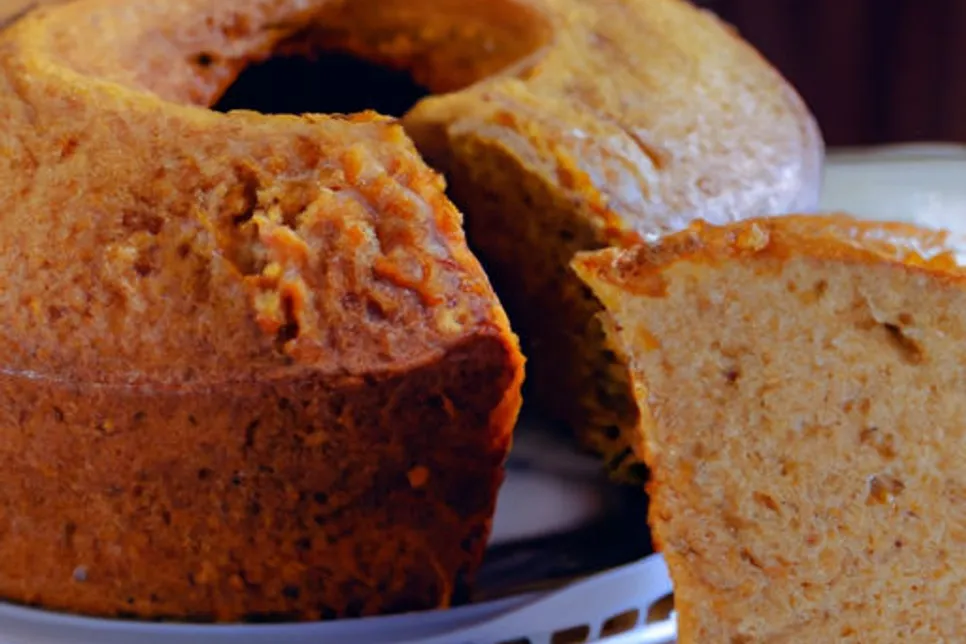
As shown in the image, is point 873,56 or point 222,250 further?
point 873,56

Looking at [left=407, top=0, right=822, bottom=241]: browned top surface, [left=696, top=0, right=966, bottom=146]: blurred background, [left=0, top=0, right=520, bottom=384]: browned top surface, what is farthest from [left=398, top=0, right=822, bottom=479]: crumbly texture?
[left=696, top=0, right=966, bottom=146]: blurred background

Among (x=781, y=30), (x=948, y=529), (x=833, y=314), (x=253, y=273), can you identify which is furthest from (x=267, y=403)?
(x=781, y=30)

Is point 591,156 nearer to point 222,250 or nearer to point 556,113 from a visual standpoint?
point 556,113

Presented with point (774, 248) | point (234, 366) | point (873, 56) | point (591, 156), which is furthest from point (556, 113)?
point (873, 56)

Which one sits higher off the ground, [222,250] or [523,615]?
[222,250]

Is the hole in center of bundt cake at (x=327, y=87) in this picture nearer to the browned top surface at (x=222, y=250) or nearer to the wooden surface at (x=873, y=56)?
the browned top surface at (x=222, y=250)

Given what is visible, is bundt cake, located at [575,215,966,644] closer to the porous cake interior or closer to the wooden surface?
the porous cake interior

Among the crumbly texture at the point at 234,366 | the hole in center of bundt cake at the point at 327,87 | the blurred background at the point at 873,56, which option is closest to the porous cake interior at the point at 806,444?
the crumbly texture at the point at 234,366
